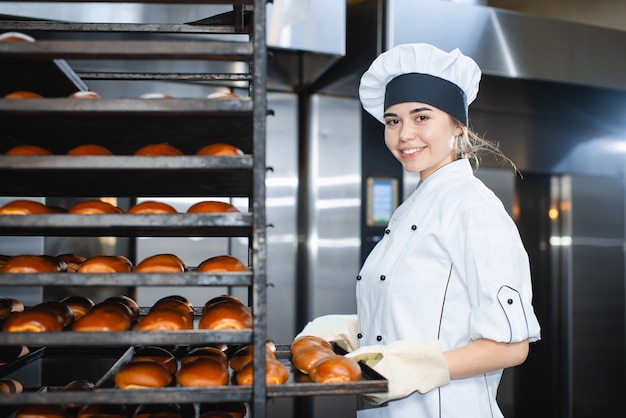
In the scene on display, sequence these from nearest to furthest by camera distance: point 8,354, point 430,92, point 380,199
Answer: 1. point 8,354
2. point 430,92
3. point 380,199

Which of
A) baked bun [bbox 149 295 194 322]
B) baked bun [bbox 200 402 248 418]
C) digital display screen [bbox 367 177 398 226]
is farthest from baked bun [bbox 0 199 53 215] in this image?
digital display screen [bbox 367 177 398 226]

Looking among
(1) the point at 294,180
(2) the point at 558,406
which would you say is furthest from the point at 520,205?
(1) the point at 294,180

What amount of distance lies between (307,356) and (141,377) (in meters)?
0.38

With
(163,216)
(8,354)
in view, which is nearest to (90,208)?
(163,216)

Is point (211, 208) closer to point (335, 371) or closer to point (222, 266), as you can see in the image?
point (222, 266)

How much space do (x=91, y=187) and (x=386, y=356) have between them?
88 cm

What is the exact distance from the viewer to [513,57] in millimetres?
3516

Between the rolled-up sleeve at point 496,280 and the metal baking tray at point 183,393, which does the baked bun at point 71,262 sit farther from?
the rolled-up sleeve at point 496,280

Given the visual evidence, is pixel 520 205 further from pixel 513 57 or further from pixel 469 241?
pixel 469 241

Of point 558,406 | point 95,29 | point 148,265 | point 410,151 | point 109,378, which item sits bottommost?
point 558,406

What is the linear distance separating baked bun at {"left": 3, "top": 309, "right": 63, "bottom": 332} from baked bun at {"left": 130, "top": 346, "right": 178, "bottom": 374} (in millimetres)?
221

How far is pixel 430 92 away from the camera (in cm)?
180

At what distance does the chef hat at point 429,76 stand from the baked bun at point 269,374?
0.83 metres

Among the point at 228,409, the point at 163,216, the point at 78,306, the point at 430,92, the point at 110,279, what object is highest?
the point at 430,92
